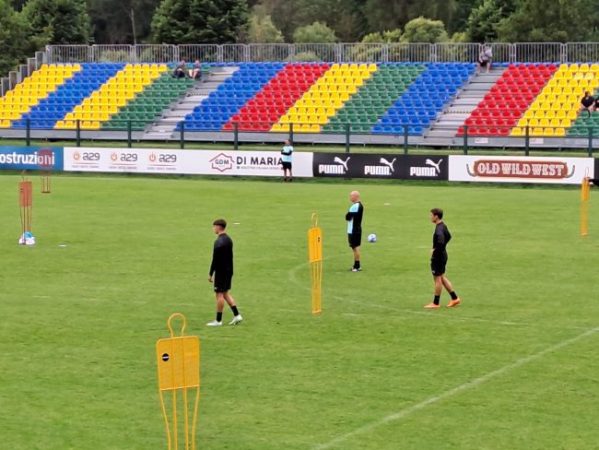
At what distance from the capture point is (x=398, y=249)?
97.0ft

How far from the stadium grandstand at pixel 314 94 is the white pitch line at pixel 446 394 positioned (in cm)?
3347

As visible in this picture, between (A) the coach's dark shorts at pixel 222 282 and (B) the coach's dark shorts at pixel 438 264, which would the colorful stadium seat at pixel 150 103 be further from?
(A) the coach's dark shorts at pixel 222 282

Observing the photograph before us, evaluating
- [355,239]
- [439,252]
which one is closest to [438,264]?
[439,252]

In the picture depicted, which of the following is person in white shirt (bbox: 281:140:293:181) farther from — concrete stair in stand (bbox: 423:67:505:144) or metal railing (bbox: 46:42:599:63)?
metal railing (bbox: 46:42:599:63)

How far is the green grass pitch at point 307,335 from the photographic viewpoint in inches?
549

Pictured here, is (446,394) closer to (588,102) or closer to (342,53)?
(588,102)

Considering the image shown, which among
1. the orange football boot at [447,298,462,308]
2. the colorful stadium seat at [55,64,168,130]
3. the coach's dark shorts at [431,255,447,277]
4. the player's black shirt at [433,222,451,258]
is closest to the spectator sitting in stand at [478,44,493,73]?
the colorful stadium seat at [55,64,168,130]

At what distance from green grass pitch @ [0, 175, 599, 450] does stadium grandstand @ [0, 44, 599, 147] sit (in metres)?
20.2

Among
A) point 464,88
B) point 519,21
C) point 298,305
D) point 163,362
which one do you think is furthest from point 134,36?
point 163,362

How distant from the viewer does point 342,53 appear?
6575 cm

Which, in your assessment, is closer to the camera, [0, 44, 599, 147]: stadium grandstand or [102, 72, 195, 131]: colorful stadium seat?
[0, 44, 599, 147]: stadium grandstand

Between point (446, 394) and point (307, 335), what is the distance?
430 centimetres

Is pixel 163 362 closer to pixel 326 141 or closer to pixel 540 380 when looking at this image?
pixel 540 380

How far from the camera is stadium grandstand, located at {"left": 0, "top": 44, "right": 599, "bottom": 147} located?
5644 centimetres
